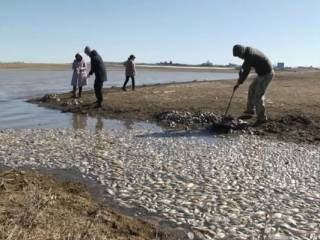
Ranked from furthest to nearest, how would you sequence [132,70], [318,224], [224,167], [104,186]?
1. [132,70]
2. [224,167]
3. [104,186]
4. [318,224]

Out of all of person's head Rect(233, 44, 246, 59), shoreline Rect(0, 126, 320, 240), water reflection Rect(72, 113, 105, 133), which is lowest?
water reflection Rect(72, 113, 105, 133)

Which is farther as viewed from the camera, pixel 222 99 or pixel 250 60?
pixel 222 99

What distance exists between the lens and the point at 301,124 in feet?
55.7

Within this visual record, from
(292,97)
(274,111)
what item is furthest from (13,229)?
(292,97)

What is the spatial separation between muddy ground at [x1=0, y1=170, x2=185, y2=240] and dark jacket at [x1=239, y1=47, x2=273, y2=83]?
891cm

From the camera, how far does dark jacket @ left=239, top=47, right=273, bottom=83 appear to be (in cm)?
1691

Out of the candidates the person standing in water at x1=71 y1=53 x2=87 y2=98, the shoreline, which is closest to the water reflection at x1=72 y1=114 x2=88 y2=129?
the shoreline

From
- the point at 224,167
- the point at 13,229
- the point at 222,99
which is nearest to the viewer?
the point at 13,229

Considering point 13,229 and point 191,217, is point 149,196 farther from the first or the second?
point 13,229

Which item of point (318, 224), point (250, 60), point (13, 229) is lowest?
point (318, 224)

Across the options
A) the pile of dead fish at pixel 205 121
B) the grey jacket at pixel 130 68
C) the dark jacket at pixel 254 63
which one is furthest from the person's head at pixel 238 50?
the grey jacket at pixel 130 68

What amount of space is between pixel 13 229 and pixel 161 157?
6502 millimetres

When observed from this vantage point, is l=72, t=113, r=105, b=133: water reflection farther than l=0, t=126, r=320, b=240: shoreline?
Yes

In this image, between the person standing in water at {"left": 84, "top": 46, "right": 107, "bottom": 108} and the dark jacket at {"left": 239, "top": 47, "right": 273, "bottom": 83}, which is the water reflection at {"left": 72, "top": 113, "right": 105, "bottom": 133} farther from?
the dark jacket at {"left": 239, "top": 47, "right": 273, "bottom": 83}
